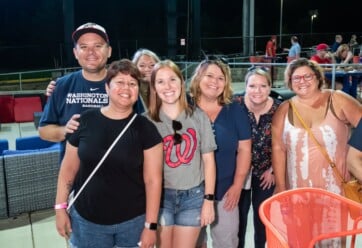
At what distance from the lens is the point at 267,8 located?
36250 mm

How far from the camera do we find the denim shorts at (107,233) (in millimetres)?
2123

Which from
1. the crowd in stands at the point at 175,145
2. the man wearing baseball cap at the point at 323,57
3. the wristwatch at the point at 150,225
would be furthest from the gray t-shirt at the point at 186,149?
the man wearing baseball cap at the point at 323,57

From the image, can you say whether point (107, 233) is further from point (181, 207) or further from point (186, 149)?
point (186, 149)

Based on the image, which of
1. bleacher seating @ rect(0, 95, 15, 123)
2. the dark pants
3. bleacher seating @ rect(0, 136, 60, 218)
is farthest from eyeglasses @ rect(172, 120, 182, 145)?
bleacher seating @ rect(0, 95, 15, 123)

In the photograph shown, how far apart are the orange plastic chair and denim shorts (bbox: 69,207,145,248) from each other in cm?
76

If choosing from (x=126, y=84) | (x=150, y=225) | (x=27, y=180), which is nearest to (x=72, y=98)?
(x=126, y=84)

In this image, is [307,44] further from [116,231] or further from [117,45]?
Answer: [116,231]

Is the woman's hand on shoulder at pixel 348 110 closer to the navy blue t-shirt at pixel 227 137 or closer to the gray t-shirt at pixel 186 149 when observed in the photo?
the navy blue t-shirt at pixel 227 137

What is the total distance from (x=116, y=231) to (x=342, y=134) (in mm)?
1567

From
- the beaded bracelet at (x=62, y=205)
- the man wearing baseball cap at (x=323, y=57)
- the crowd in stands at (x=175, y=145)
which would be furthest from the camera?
the man wearing baseball cap at (x=323, y=57)

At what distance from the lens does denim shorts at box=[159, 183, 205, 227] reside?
2.37 m

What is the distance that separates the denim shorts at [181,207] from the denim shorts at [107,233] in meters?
0.24

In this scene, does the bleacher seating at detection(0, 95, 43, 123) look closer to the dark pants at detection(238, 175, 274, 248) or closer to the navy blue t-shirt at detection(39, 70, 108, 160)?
the navy blue t-shirt at detection(39, 70, 108, 160)

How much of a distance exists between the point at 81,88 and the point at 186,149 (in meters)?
0.76
